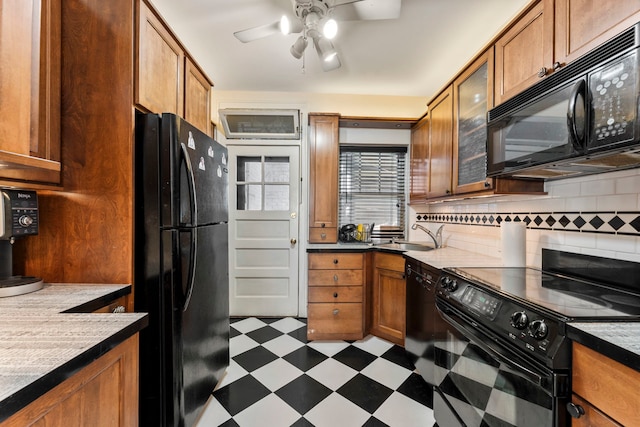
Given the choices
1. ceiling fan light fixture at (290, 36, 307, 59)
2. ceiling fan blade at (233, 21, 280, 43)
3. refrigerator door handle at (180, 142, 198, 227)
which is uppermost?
ceiling fan blade at (233, 21, 280, 43)

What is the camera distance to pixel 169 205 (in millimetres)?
1227

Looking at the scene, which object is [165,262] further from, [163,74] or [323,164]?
[323,164]

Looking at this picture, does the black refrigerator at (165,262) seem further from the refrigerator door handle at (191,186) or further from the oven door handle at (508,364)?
the oven door handle at (508,364)

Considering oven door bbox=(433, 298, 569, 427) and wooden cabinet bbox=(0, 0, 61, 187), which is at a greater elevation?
wooden cabinet bbox=(0, 0, 61, 187)

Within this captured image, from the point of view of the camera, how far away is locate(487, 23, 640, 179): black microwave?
2.63ft

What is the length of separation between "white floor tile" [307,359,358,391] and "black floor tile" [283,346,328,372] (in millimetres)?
48

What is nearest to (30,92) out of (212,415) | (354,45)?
(212,415)

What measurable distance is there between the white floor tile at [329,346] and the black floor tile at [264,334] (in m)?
0.39

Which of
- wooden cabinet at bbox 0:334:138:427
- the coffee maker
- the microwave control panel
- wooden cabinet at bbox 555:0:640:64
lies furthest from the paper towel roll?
the coffee maker

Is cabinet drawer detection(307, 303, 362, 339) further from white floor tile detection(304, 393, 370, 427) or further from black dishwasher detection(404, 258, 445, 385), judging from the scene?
white floor tile detection(304, 393, 370, 427)

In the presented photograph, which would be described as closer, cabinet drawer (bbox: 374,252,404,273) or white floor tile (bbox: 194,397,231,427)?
white floor tile (bbox: 194,397,231,427)

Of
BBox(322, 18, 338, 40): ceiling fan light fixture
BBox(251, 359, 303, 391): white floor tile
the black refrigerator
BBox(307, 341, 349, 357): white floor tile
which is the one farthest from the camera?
BBox(307, 341, 349, 357): white floor tile

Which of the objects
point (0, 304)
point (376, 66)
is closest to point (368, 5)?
point (376, 66)

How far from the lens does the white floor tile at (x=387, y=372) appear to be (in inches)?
70.9
